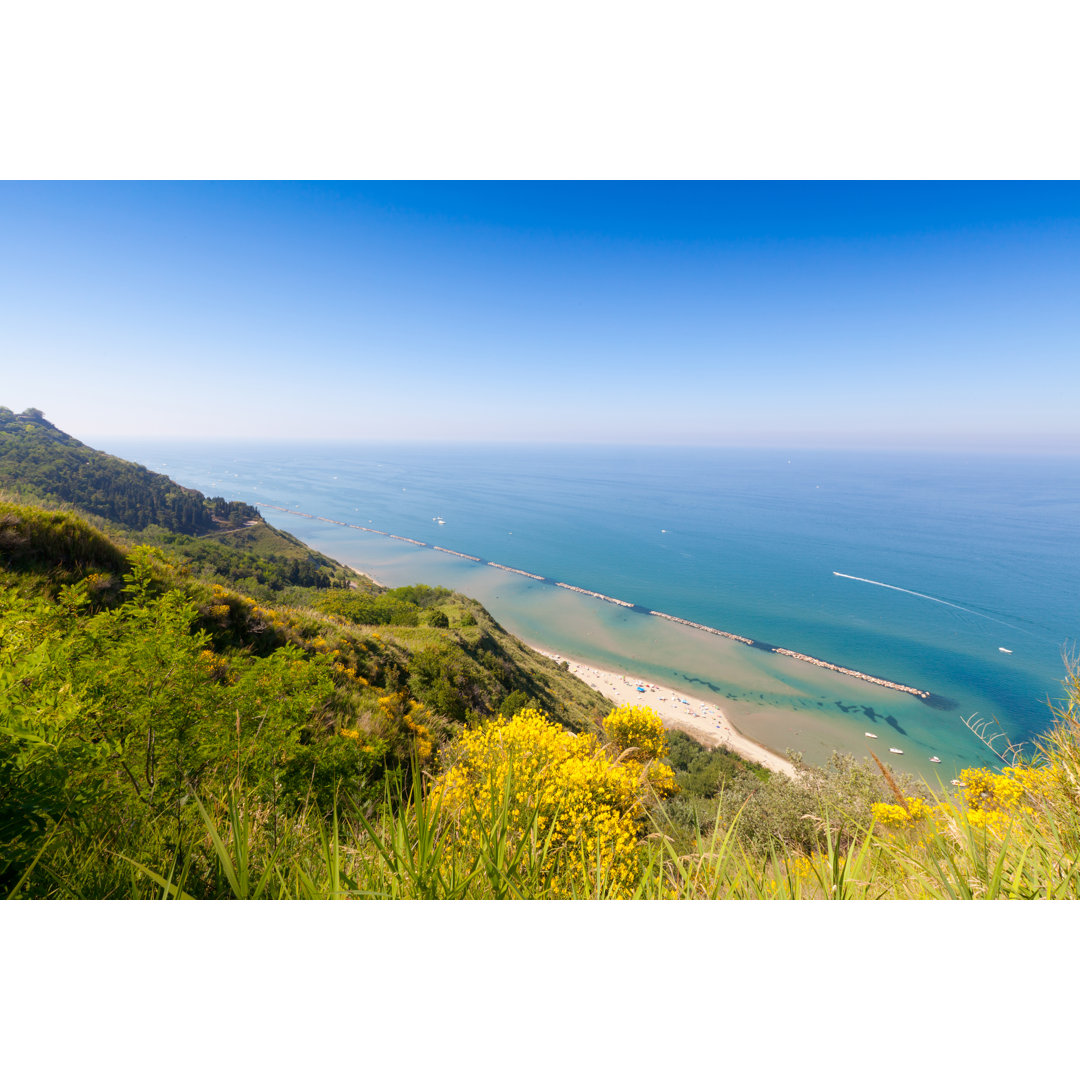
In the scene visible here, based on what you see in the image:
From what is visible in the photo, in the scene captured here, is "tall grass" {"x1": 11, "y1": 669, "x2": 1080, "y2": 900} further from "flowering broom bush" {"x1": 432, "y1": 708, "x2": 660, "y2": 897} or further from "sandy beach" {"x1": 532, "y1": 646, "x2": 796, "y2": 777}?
"sandy beach" {"x1": 532, "y1": 646, "x2": 796, "y2": 777}

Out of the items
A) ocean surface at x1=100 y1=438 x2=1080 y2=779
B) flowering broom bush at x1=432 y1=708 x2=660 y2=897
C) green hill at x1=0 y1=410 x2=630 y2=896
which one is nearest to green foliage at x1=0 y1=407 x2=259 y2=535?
ocean surface at x1=100 y1=438 x2=1080 y2=779

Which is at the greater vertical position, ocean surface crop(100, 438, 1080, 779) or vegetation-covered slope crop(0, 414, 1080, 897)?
vegetation-covered slope crop(0, 414, 1080, 897)

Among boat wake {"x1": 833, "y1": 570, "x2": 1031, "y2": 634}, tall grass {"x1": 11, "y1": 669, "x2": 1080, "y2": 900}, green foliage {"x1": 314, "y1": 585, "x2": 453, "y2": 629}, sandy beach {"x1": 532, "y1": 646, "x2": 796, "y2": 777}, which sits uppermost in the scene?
tall grass {"x1": 11, "y1": 669, "x2": 1080, "y2": 900}

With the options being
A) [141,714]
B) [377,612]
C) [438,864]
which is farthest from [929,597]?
[141,714]

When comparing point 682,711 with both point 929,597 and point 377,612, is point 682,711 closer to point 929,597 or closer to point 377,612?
point 377,612

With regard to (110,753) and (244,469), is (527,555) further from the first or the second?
(244,469)

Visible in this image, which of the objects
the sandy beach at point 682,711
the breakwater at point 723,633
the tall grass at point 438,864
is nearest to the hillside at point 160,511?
the breakwater at point 723,633

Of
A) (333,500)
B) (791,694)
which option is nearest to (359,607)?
(791,694)
